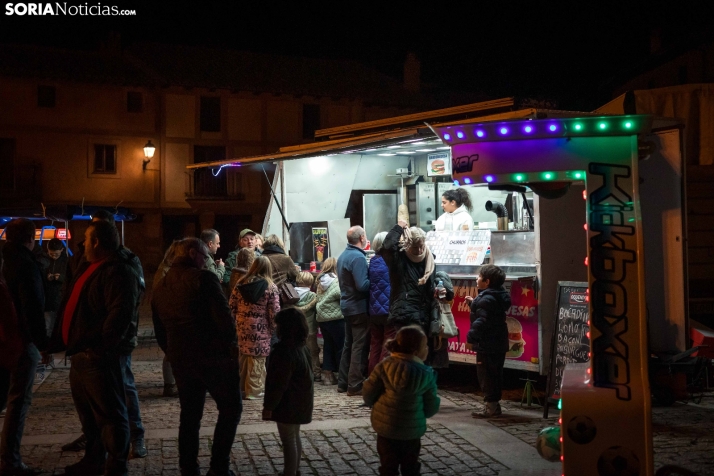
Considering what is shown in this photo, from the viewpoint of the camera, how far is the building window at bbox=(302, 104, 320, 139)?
3672 centimetres

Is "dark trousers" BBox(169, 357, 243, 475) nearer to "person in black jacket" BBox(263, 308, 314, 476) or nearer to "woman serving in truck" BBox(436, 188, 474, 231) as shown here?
"person in black jacket" BBox(263, 308, 314, 476)

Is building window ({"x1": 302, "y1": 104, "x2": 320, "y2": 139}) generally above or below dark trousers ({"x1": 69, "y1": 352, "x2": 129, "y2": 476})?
above

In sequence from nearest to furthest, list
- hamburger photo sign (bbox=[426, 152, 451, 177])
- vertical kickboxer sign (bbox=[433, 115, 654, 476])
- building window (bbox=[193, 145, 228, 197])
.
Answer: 1. vertical kickboxer sign (bbox=[433, 115, 654, 476])
2. hamburger photo sign (bbox=[426, 152, 451, 177])
3. building window (bbox=[193, 145, 228, 197])

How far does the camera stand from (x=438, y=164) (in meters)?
12.0

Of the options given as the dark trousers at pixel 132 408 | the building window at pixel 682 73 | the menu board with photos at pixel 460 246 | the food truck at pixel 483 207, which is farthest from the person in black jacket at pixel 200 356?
the building window at pixel 682 73

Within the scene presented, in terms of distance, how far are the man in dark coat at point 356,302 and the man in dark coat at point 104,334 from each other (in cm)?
367

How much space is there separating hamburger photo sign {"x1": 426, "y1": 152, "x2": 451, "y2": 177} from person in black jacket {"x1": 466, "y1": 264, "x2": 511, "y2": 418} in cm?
428

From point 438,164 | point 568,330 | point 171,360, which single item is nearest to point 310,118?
point 438,164

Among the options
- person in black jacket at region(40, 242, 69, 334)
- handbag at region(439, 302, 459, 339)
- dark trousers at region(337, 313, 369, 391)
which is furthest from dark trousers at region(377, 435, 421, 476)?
person in black jacket at region(40, 242, 69, 334)

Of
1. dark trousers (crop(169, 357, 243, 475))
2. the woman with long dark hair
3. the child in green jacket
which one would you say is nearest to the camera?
the child in green jacket

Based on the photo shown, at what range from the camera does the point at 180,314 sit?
5.46 m

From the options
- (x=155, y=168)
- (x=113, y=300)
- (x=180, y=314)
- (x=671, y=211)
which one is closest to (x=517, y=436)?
(x=671, y=211)

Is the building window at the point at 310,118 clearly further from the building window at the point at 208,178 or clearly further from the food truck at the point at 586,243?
the food truck at the point at 586,243

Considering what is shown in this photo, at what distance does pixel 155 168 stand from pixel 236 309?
2607cm
